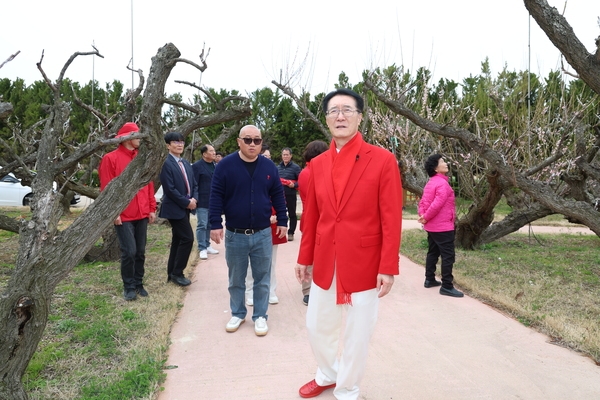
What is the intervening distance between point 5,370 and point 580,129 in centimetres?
667

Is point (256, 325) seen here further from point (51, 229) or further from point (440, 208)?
point (440, 208)

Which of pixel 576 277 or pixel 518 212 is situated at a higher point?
pixel 518 212

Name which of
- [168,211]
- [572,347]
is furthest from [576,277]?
[168,211]

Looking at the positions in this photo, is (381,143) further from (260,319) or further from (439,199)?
(260,319)

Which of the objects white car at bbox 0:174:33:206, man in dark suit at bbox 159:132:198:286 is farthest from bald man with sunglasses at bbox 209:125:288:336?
white car at bbox 0:174:33:206

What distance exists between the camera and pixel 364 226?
8.91ft

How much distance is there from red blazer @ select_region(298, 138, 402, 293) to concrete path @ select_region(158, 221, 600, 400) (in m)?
0.88

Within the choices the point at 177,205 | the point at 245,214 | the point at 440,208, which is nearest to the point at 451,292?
the point at 440,208

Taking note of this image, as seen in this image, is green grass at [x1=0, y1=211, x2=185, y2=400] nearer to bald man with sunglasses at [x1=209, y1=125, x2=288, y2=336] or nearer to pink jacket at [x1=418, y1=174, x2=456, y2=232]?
bald man with sunglasses at [x1=209, y1=125, x2=288, y2=336]

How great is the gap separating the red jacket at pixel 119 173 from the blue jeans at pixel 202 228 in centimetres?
211

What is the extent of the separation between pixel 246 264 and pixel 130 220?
1.64 m

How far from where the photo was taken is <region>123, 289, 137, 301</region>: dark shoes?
16.5 feet

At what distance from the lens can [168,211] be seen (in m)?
5.46

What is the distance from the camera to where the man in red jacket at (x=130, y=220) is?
4.92 m
